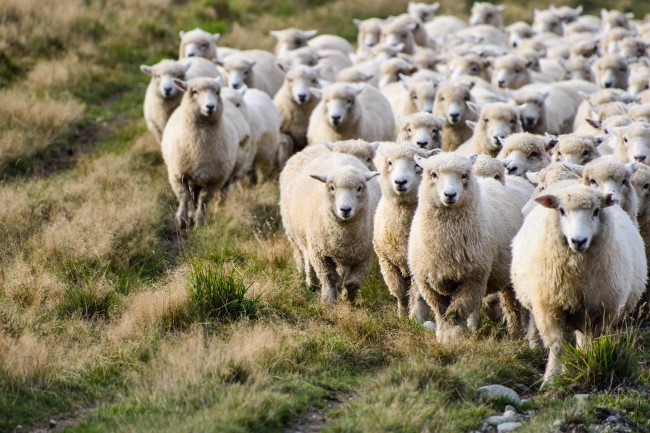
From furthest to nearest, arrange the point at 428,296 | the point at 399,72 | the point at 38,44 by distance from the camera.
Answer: the point at 38,44 < the point at 399,72 < the point at 428,296

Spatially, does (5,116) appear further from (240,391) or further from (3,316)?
(240,391)

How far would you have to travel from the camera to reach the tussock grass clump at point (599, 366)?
21.3 feet

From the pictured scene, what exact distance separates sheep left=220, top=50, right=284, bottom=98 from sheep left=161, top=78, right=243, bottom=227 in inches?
125

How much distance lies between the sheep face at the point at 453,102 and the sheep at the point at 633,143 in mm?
2302

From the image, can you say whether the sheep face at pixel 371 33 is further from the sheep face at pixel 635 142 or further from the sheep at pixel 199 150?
the sheep face at pixel 635 142

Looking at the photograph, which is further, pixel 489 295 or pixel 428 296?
pixel 489 295

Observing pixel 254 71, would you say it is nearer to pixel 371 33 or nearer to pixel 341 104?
pixel 341 104

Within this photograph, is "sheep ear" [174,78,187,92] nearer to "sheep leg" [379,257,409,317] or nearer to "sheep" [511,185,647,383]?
"sheep leg" [379,257,409,317]

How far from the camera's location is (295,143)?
1371 centimetres

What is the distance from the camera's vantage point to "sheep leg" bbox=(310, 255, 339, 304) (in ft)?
28.2

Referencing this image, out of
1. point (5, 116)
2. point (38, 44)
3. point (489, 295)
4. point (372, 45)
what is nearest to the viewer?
point (489, 295)

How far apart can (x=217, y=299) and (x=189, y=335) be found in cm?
52

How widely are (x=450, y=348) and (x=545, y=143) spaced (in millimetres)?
3152

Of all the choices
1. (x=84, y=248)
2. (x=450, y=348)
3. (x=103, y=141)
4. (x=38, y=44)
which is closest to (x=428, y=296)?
(x=450, y=348)
